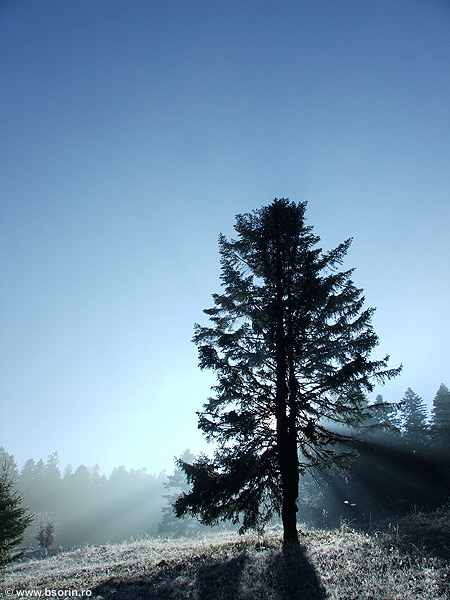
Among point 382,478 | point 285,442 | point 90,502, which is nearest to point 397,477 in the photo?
point 382,478

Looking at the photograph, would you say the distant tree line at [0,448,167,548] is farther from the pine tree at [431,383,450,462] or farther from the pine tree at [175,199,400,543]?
the pine tree at [175,199,400,543]

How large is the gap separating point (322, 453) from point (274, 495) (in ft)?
8.18

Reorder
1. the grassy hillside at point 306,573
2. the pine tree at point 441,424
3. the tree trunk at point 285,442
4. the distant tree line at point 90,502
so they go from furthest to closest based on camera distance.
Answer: the distant tree line at point 90,502 → the pine tree at point 441,424 → the tree trunk at point 285,442 → the grassy hillside at point 306,573

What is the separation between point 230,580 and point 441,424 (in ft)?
131

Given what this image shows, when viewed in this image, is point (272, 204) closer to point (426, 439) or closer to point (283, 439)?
point (283, 439)

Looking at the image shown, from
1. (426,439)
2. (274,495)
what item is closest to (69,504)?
(426,439)

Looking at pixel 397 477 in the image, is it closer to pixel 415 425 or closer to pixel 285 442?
pixel 415 425

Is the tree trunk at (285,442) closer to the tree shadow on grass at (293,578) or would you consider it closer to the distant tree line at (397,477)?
the tree shadow on grass at (293,578)

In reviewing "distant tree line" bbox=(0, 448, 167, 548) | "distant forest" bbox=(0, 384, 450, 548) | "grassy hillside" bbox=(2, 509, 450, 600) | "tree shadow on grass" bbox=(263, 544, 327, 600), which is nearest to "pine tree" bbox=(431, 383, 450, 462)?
"distant forest" bbox=(0, 384, 450, 548)

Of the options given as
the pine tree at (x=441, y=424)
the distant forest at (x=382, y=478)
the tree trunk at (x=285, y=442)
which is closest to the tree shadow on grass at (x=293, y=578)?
the tree trunk at (x=285, y=442)

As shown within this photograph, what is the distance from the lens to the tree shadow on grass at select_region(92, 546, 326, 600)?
6.38 m

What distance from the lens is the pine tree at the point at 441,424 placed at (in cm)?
3030

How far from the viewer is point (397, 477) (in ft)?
94.9

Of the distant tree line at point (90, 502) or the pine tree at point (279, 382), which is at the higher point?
the pine tree at point (279, 382)
